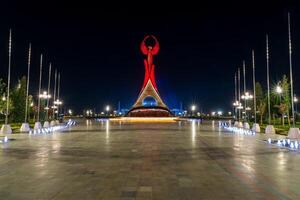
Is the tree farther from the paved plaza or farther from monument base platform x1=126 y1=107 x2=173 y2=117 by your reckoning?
the paved plaza

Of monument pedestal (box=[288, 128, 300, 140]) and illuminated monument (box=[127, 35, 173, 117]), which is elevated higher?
illuminated monument (box=[127, 35, 173, 117])

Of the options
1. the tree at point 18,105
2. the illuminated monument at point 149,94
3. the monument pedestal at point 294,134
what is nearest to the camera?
the monument pedestal at point 294,134

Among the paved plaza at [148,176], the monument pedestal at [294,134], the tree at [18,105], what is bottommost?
the paved plaza at [148,176]

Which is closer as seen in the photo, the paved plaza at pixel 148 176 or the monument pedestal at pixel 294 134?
the paved plaza at pixel 148 176

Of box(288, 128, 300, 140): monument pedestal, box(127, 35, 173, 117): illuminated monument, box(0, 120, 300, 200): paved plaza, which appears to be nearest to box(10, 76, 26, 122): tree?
box(127, 35, 173, 117): illuminated monument

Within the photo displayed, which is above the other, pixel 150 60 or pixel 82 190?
pixel 150 60

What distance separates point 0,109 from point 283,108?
4163 cm

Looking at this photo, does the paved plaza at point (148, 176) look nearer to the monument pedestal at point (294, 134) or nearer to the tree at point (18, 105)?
the monument pedestal at point (294, 134)

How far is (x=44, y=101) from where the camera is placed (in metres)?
79.5

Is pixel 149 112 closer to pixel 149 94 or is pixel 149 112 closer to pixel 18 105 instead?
pixel 149 94

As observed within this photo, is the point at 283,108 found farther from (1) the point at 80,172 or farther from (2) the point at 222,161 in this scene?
(1) the point at 80,172

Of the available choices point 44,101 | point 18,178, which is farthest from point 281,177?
point 44,101

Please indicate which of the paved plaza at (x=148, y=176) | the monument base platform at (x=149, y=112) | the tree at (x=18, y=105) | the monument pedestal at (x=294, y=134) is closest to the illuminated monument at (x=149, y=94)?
the monument base platform at (x=149, y=112)

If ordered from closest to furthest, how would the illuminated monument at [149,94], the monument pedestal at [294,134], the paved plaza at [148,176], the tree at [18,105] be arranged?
the paved plaza at [148,176] < the monument pedestal at [294,134] < the tree at [18,105] < the illuminated monument at [149,94]
